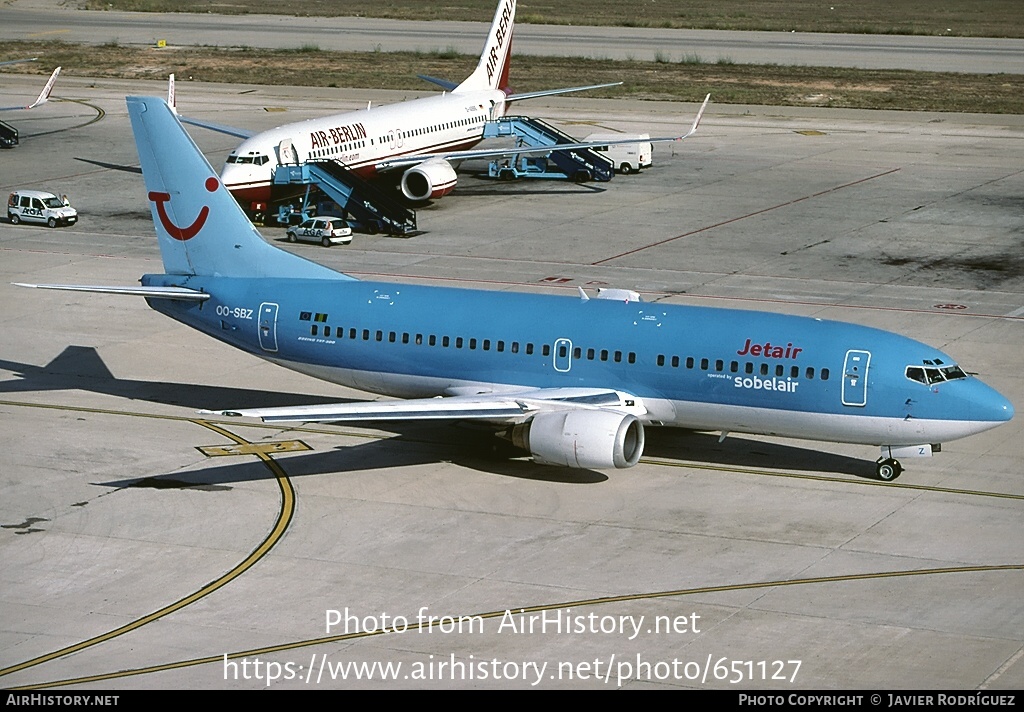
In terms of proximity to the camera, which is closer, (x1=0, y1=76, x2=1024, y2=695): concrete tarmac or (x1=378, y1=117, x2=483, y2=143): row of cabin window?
(x1=0, y1=76, x2=1024, y2=695): concrete tarmac

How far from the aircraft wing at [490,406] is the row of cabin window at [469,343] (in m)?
0.92

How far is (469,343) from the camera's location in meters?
41.4

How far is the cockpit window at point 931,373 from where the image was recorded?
124 ft

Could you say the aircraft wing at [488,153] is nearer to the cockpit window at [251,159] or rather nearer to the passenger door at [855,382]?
the cockpit window at [251,159]

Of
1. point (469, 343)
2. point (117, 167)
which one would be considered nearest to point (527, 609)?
point (469, 343)

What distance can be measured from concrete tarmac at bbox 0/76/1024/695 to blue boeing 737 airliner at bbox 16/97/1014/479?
1.34 meters

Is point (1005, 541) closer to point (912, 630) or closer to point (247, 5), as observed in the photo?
point (912, 630)

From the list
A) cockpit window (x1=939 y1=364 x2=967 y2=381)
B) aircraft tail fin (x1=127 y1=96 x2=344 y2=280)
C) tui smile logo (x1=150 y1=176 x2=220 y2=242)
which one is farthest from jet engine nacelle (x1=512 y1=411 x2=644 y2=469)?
tui smile logo (x1=150 y1=176 x2=220 y2=242)

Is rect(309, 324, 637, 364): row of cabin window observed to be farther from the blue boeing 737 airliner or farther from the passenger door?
the passenger door

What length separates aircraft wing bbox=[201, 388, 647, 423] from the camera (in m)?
37.4

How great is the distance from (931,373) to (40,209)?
4760cm

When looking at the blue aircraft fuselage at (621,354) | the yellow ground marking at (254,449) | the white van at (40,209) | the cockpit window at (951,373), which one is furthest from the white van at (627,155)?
the cockpit window at (951,373)

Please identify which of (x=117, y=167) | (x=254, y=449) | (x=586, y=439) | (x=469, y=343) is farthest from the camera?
(x=117, y=167)

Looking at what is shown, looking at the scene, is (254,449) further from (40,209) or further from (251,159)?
(40,209)
